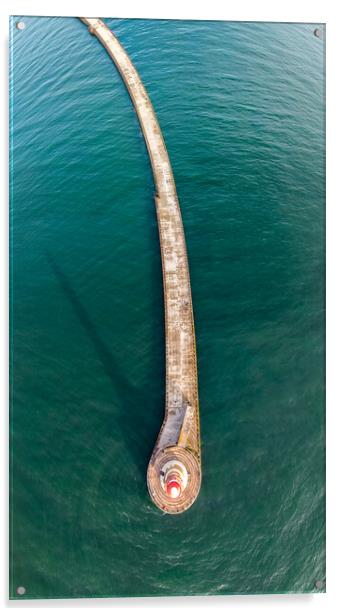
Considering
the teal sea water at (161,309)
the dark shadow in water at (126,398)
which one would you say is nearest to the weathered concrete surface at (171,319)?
the teal sea water at (161,309)

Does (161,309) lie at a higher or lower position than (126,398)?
higher

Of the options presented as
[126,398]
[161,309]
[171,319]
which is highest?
[161,309]

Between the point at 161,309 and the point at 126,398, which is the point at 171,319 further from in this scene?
the point at 126,398

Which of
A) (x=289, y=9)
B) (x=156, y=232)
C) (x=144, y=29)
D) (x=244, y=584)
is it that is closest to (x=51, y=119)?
(x=144, y=29)

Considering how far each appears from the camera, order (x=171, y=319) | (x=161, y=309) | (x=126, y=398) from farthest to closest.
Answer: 1. (x=161, y=309)
2. (x=171, y=319)
3. (x=126, y=398)

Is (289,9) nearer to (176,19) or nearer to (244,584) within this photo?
(176,19)

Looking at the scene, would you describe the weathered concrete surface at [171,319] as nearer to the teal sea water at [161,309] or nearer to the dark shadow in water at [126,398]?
the teal sea water at [161,309]

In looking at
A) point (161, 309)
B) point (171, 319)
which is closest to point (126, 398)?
point (171, 319)
